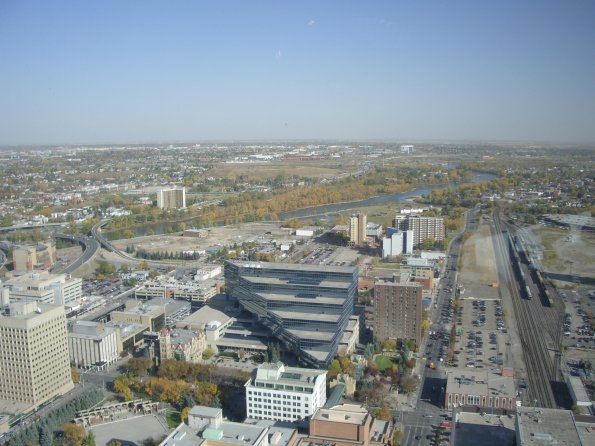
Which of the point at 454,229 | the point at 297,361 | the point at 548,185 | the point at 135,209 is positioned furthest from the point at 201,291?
the point at 548,185

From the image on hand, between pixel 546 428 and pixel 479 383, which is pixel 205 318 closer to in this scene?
pixel 479 383

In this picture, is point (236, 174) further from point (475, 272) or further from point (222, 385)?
point (222, 385)

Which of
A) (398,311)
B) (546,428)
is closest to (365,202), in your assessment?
(398,311)

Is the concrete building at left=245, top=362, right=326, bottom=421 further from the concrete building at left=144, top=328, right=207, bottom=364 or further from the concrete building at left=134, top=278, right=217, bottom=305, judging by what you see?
the concrete building at left=134, top=278, right=217, bottom=305

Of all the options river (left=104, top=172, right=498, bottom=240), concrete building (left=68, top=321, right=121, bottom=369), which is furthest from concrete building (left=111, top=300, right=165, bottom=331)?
river (left=104, top=172, right=498, bottom=240)

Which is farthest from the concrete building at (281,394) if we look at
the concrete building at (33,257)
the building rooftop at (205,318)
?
the concrete building at (33,257)
